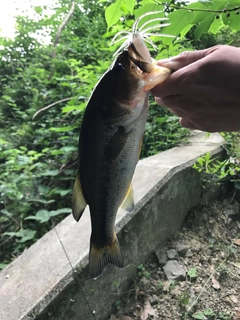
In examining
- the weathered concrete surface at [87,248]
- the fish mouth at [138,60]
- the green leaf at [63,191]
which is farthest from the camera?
the green leaf at [63,191]

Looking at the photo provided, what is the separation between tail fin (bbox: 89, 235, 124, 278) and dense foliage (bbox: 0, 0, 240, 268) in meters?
0.73

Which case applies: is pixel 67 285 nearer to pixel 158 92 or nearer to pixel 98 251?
pixel 98 251

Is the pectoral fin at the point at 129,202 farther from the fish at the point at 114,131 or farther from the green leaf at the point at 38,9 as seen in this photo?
the green leaf at the point at 38,9

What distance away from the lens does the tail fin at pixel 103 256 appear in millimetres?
1188

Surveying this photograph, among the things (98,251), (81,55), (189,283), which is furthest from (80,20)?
(98,251)

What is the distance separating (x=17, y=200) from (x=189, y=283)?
5.00ft

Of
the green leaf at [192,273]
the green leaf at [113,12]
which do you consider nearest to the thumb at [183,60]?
the green leaf at [113,12]

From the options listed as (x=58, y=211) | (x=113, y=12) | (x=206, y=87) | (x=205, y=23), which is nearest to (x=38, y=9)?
(x=58, y=211)

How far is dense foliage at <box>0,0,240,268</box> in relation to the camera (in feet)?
3.86

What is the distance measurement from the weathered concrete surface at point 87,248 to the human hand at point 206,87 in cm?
120

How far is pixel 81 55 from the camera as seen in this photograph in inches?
211

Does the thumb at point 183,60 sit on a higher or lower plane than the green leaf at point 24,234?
higher

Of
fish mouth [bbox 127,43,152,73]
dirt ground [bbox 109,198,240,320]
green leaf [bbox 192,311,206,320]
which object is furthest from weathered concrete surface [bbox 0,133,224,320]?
fish mouth [bbox 127,43,152,73]

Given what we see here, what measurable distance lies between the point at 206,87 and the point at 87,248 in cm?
134
